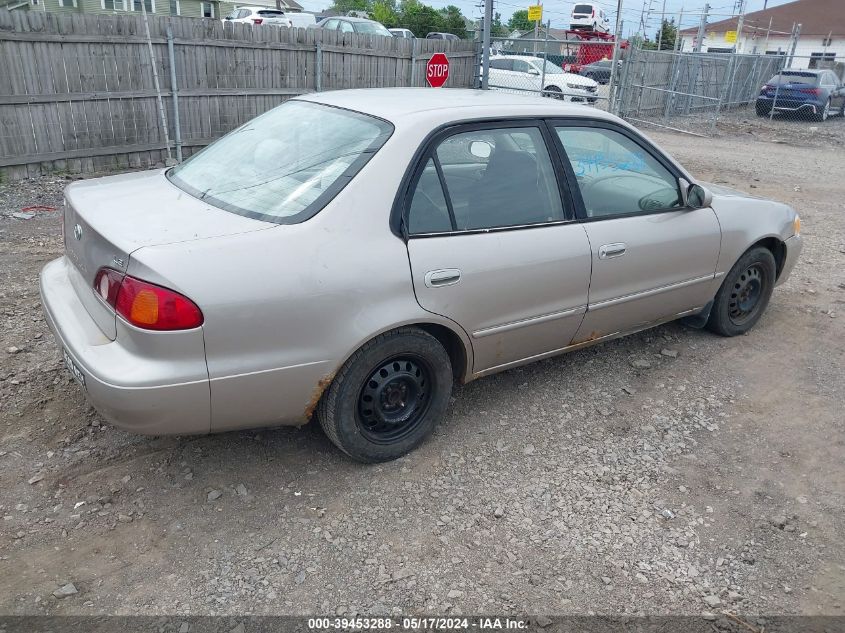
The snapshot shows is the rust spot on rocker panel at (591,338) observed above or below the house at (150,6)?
below

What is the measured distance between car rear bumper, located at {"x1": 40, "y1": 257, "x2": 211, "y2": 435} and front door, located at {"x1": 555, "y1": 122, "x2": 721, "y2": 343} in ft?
7.22

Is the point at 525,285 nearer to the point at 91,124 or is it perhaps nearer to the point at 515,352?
the point at 515,352

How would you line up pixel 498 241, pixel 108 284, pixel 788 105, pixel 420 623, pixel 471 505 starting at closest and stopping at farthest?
pixel 420 623
pixel 108 284
pixel 471 505
pixel 498 241
pixel 788 105

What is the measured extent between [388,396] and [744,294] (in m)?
3.07

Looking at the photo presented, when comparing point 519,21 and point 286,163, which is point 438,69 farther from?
point 519,21

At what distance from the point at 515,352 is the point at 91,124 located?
7.47m

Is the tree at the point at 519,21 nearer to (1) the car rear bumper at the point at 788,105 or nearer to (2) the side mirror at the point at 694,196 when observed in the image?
(1) the car rear bumper at the point at 788,105

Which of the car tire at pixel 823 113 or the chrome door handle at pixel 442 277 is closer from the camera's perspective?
the chrome door handle at pixel 442 277

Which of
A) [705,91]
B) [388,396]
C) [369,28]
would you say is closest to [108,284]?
[388,396]

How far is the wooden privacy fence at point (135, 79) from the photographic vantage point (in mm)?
8141

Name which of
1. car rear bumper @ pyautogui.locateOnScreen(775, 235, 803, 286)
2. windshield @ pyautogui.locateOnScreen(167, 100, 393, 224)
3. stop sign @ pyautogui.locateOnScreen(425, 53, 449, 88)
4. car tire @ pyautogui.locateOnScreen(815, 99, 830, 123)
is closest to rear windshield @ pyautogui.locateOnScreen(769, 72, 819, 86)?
car tire @ pyautogui.locateOnScreen(815, 99, 830, 123)

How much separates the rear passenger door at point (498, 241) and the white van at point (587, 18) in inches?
1321

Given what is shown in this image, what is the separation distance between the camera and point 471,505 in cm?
320

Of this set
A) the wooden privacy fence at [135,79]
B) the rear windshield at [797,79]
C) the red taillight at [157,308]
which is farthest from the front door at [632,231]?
the rear windshield at [797,79]
